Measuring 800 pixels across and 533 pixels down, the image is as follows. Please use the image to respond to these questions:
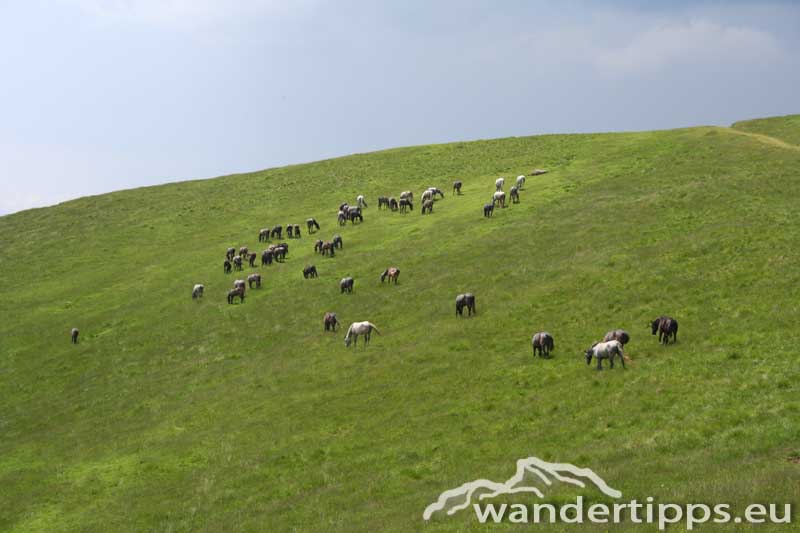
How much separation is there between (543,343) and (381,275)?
19.5 m

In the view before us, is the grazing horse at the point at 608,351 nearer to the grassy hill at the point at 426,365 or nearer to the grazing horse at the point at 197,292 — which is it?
the grassy hill at the point at 426,365

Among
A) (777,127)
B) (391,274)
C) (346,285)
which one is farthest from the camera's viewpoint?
(777,127)

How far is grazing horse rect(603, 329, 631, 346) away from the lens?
27.3m

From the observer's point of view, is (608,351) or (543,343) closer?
(608,351)

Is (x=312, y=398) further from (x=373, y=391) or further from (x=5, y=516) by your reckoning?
(x=5, y=516)

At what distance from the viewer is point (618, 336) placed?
2738cm

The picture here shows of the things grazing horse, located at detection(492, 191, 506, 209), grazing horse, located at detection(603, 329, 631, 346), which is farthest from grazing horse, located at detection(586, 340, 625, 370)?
grazing horse, located at detection(492, 191, 506, 209)

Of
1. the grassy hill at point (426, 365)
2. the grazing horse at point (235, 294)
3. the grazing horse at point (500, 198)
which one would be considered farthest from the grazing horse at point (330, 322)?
the grazing horse at point (500, 198)

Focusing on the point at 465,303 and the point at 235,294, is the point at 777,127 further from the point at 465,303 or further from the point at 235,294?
the point at 235,294

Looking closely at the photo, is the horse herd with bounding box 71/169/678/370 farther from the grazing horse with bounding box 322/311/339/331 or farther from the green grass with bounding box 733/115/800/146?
the green grass with bounding box 733/115/800/146

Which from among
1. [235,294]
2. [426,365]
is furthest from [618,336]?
[235,294]

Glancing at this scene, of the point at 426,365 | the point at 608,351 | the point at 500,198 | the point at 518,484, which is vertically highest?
the point at 500,198

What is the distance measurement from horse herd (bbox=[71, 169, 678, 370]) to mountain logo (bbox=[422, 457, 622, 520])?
30.1 ft

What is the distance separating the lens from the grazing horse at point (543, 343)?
28.8m
